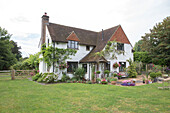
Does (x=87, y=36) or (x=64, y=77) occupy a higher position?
(x=87, y=36)

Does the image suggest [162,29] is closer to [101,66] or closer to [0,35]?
[101,66]

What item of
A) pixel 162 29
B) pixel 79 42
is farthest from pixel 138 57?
pixel 79 42

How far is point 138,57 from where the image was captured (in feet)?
92.8

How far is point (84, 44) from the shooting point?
18.7 meters

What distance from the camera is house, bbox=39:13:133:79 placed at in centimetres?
1677

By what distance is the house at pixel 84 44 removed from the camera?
55.0 feet

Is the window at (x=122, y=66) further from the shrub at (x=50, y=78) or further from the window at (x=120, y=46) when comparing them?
the shrub at (x=50, y=78)

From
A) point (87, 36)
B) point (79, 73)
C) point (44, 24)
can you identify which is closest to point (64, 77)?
point (79, 73)

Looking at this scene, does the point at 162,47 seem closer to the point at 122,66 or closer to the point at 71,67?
the point at 122,66

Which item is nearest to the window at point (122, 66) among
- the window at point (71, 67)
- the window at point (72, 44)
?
the window at point (71, 67)

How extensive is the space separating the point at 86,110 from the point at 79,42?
13757mm

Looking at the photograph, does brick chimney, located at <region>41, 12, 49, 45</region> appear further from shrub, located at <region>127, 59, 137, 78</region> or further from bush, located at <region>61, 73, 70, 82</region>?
shrub, located at <region>127, 59, 137, 78</region>

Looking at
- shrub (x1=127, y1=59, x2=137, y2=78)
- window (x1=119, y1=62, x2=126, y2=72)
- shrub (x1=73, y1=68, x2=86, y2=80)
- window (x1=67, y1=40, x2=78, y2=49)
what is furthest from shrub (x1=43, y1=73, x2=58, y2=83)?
shrub (x1=127, y1=59, x2=137, y2=78)

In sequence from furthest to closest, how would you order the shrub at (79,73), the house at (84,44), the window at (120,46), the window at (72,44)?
the window at (120,46)
the window at (72,44)
the house at (84,44)
the shrub at (79,73)
